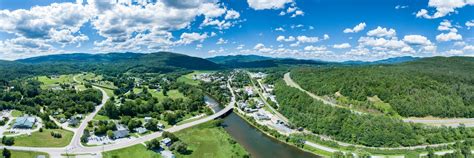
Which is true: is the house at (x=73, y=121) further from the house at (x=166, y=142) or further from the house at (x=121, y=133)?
the house at (x=166, y=142)

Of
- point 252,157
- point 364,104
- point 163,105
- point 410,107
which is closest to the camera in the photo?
point 252,157

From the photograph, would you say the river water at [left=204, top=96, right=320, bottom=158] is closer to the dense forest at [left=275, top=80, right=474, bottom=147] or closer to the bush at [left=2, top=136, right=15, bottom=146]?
the dense forest at [left=275, top=80, right=474, bottom=147]

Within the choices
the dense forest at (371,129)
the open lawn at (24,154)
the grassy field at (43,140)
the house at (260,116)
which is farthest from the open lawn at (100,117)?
the dense forest at (371,129)

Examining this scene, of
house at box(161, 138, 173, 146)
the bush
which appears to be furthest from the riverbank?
the bush

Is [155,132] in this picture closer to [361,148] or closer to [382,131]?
[361,148]

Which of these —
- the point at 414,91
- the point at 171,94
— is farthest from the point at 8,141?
the point at 414,91

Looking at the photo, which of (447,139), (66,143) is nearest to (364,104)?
(447,139)
